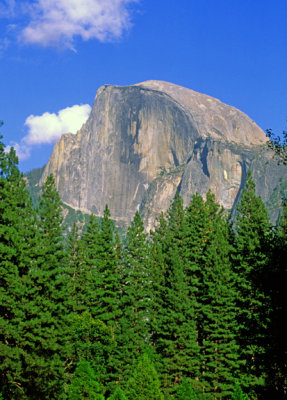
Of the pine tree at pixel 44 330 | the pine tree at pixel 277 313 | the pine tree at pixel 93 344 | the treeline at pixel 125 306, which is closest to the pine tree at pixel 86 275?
the treeline at pixel 125 306

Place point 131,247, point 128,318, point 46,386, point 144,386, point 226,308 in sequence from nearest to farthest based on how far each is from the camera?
point 46,386 → point 144,386 → point 226,308 → point 128,318 → point 131,247

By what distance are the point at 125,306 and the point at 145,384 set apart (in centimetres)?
1127

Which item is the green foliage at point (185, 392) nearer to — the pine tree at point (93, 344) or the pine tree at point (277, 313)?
the pine tree at point (93, 344)

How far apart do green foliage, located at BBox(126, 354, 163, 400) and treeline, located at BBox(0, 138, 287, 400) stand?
0.07 metres

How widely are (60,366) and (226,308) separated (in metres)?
14.6

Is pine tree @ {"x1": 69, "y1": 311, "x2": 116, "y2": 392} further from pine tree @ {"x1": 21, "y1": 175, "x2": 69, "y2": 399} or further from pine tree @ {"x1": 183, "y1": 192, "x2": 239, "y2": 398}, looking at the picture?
pine tree @ {"x1": 183, "y1": 192, "x2": 239, "y2": 398}

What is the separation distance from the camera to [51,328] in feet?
112

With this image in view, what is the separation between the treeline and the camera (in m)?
32.6

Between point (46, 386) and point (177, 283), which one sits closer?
point (46, 386)

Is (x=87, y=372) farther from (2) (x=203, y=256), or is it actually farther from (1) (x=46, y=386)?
(2) (x=203, y=256)

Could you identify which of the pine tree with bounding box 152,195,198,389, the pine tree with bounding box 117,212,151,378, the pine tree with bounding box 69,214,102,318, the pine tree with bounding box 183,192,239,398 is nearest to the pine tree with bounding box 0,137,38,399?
the pine tree with bounding box 69,214,102,318

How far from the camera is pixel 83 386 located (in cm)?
3650

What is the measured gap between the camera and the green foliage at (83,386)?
36.0 metres

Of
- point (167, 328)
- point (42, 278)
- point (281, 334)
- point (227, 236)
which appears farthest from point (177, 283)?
point (281, 334)
